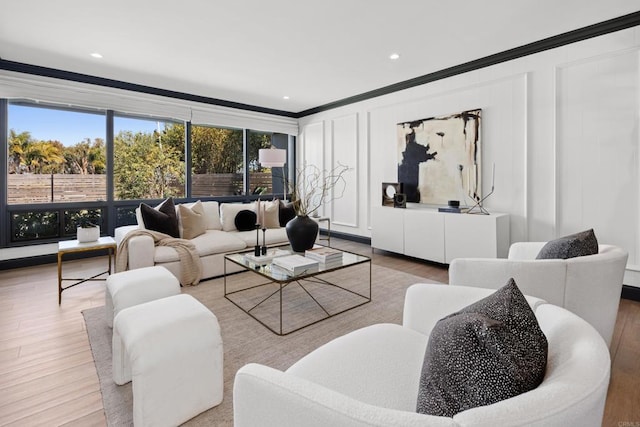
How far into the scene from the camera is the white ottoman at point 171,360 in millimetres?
1423

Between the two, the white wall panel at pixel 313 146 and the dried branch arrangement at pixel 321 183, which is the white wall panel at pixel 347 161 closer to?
the dried branch arrangement at pixel 321 183

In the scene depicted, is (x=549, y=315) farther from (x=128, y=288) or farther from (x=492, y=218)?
(x=492, y=218)

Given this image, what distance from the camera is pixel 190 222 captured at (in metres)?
3.90

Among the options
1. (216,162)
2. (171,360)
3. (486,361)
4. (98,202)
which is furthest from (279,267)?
(216,162)

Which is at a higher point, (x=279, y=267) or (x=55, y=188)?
(x=55, y=188)

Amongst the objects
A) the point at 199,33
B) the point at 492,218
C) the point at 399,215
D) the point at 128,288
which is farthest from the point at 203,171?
the point at 492,218

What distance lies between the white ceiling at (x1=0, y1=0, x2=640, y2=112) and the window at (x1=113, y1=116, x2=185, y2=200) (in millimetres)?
765

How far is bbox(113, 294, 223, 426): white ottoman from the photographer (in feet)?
4.67

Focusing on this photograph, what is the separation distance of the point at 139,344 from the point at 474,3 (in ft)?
10.9

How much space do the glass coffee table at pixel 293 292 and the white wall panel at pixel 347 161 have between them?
2164mm

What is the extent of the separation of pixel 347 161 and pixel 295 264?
3543 millimetres

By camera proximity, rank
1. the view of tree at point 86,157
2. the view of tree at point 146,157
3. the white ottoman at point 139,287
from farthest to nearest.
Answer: the view of tree at point 86,157 → the view of tree at point 146,157 → the white ottoman at point 139,287

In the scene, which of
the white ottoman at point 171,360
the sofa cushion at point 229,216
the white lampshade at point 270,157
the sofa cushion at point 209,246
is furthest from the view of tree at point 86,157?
the white ottoman at point 171,360

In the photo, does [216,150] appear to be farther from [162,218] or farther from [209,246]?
[209,246]
